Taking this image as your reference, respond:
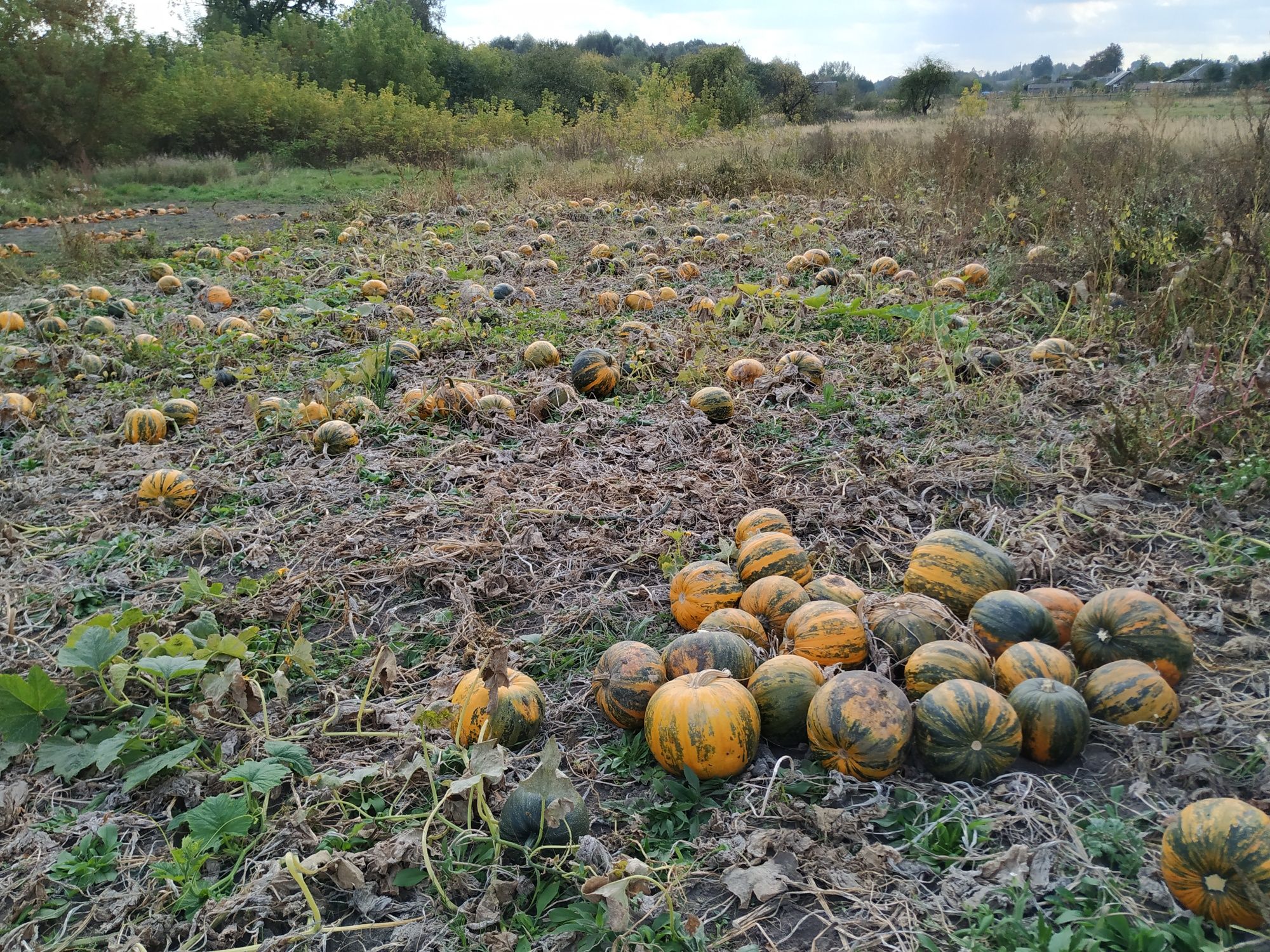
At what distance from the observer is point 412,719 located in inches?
95.9

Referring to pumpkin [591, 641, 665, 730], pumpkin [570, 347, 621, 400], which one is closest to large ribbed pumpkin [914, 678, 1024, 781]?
pumpkin [591, 641, 665, 730]

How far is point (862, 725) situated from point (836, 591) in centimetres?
66

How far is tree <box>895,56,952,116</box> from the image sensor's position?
37031mm

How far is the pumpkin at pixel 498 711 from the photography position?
99.6 inches

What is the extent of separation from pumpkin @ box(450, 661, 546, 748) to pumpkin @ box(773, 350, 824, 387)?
3506mm

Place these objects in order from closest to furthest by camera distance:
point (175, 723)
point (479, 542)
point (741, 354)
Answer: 1. point (175, 723)
2. point (479, 542)
3. point (741, 354)

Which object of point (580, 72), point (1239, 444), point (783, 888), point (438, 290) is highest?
point (580, 72)

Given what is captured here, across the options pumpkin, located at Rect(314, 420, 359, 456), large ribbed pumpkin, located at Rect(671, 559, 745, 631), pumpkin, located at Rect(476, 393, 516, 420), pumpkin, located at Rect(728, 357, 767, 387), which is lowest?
large ribbed pumpkin, located at Rect(671, 559, 745, 631)

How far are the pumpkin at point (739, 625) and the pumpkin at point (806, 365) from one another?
119 inches

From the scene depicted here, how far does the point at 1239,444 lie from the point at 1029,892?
10.4ft

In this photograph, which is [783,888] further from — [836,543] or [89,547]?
[89,547]

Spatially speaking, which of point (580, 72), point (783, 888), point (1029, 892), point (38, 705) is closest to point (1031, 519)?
point (1029, 892)

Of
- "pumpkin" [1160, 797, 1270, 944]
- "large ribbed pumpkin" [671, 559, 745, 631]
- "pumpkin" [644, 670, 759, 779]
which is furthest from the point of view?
"large ribbed pumpkin" [671, 559, 745, 631]

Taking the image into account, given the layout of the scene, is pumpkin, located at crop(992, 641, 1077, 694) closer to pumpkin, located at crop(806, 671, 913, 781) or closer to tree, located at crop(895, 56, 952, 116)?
pumpkin, located at crop(806, 671, 913, 781)
